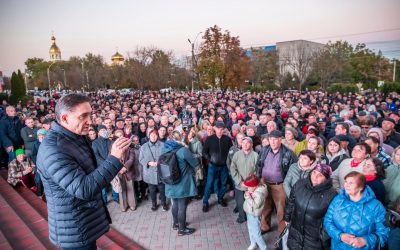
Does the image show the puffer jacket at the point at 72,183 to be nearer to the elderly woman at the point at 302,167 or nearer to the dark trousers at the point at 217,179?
the elderly woman at the point at 302,167

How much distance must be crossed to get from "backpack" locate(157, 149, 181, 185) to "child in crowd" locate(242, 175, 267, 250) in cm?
141

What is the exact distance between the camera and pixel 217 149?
6.83 metres

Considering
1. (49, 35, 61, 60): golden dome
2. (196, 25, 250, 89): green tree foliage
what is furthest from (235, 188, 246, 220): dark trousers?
(49, 35, 61, 60): golden dome

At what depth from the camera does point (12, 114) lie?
878cm

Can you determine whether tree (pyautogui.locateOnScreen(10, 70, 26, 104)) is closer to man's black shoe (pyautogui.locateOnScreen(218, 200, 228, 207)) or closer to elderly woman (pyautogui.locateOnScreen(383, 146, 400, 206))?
man's black shoe (pyautogui.locateOnScreen(218, 200, 228, 207))

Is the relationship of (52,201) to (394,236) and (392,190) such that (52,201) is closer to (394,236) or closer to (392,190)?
(394,236)

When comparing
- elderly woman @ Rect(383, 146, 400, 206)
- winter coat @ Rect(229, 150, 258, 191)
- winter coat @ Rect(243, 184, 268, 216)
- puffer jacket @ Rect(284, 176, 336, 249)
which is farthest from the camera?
winter coat @ Rect(229, 150, 258, 191)

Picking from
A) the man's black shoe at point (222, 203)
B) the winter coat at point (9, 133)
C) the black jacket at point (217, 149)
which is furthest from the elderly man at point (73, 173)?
the winter coat at point (9, 133)

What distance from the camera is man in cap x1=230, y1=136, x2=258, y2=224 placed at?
581cm

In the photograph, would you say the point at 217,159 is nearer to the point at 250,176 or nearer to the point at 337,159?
the point at 250,176

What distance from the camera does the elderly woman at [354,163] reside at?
456 centimetres

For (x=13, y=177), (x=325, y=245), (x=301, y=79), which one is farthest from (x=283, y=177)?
(x=301, y=79)

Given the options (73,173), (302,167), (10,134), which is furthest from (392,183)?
(10,134)

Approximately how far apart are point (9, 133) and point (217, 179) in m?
6.49
